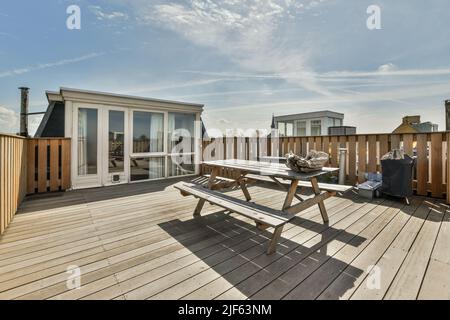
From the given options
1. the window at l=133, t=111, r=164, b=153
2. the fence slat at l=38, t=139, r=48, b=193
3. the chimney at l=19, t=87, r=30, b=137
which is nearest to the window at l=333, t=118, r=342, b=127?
the window at l=133, t=111, r=164, b=153

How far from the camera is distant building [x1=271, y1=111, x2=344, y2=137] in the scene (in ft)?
40.7

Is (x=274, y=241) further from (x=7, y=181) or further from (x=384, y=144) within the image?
(x=384, y=144)

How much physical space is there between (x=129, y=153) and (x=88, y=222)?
2.93 m

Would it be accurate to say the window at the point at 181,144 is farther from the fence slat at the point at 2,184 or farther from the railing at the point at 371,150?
the fence slat at the point at 2,184

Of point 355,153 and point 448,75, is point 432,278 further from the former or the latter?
point 448,75

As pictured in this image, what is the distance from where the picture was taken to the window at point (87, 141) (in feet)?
15.6

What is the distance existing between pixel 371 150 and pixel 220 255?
3.94 meters

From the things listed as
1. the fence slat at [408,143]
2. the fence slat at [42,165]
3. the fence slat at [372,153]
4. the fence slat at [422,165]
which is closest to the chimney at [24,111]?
the fence slat at [42,165]

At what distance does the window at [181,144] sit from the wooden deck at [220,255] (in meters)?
3.04

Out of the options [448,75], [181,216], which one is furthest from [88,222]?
[448,75]

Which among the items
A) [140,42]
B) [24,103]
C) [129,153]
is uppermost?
[140,42]

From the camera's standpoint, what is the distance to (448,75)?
7.02 m

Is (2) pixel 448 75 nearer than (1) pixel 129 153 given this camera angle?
No

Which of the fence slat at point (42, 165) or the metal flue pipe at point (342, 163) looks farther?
the metal flue pipe at point (342, 163)
